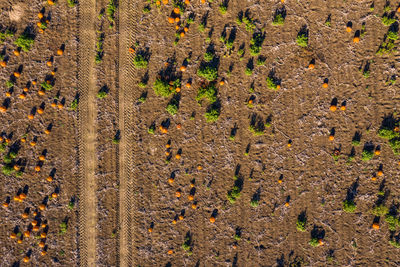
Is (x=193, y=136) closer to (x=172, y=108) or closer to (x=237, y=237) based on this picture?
(x=172, y=108)

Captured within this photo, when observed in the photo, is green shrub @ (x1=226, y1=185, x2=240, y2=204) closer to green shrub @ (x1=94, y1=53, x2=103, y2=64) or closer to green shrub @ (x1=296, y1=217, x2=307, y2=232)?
green shrub @ (x1=296, y1=217, x2=307, y2=232)

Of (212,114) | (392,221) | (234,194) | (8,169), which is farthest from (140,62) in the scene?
(392,221)

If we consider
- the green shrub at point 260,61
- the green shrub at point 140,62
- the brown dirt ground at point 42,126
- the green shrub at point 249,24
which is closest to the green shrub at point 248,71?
the green shrub at point 260,61

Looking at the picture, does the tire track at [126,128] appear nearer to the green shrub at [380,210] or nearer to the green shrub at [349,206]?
the green shrub at [349,206]

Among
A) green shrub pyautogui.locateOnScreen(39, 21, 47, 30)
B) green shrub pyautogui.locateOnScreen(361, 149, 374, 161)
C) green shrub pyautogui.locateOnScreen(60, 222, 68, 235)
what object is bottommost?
green shrub pyautogui.locateOnScreen(60, 222, 68, 235)

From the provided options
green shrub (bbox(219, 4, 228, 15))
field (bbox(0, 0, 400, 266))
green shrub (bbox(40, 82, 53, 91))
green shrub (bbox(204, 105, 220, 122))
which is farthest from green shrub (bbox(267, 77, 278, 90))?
green shrub (bbox(40, 82, 53, 91))
